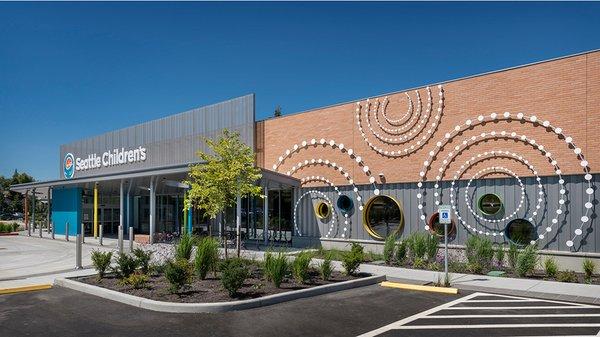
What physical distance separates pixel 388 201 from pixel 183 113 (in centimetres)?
1656

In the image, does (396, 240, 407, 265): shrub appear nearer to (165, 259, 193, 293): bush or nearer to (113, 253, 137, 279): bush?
(165, 259, 193, 293): bush

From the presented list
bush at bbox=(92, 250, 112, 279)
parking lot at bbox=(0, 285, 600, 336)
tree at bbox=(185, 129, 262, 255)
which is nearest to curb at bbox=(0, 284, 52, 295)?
parking lot at bbox=(0, 285, 600, 336)

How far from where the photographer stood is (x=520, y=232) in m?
17.5

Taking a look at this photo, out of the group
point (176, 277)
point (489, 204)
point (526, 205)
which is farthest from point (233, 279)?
point (526, 205)

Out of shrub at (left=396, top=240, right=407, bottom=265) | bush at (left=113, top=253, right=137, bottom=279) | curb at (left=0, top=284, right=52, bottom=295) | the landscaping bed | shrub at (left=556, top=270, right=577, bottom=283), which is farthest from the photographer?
shrub at (left=396, top=240, right=407, bottom=265)

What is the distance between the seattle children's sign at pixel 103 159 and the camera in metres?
36.3

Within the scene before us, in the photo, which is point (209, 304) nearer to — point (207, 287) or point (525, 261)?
point (207, 287)

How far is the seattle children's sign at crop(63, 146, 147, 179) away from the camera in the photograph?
36.3m

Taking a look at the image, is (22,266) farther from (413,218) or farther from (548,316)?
(548,316)

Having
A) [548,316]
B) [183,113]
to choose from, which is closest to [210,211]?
[548,316]

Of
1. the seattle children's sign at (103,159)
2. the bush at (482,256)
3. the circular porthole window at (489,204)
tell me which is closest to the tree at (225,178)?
the bush at (482,256)

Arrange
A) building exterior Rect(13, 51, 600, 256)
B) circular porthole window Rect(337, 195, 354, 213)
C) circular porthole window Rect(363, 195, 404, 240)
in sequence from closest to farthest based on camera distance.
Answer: building exterior Rect(13, 51, 600, 256)
circular porthole window Rect(363, 195, 404, 240)
circular porthole window Rect(337, 195, 354, 213)

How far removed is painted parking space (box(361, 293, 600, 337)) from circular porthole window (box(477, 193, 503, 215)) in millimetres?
6515

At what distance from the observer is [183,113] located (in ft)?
106
